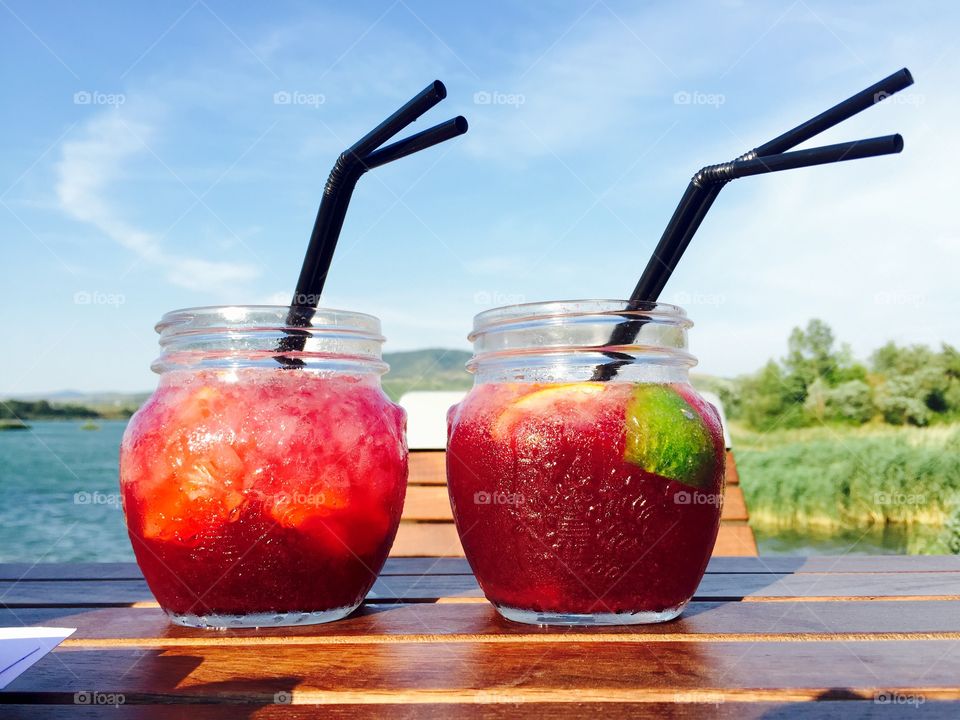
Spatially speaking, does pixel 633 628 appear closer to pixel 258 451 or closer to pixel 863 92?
pixel 258 451

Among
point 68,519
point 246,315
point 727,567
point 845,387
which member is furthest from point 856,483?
point 68,519

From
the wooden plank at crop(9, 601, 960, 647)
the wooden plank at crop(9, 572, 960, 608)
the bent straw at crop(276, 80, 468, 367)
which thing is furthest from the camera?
the wooden plank at crop(9, 572, 960, 608)

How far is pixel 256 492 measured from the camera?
0.96 meters

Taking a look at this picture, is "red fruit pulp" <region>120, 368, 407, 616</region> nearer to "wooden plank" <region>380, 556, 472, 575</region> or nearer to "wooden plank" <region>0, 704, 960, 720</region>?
"wooden plank" <region>0, 704, 960, 720</region>

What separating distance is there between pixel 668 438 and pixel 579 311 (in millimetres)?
175

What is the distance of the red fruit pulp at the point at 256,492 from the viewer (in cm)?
96

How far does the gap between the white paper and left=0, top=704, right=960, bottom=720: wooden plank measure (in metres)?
0.06

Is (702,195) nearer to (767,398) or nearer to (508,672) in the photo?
(508,672)

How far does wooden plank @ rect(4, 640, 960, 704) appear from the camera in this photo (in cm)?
69

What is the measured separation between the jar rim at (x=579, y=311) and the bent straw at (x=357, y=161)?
8.2 inches

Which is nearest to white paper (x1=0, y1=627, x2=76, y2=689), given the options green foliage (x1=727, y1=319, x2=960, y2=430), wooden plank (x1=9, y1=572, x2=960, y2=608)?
wooden plank (x1=9, y1=572, x2=960, y2=608)

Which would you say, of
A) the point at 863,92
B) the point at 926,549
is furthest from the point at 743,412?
the point at 863,92

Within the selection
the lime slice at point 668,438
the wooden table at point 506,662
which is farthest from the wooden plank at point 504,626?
the lime slice at point 668,438

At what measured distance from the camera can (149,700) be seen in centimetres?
70
